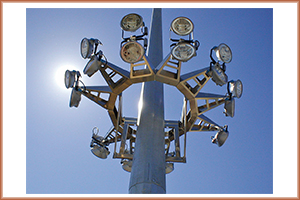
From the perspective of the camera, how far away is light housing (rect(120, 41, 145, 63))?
13.8 m

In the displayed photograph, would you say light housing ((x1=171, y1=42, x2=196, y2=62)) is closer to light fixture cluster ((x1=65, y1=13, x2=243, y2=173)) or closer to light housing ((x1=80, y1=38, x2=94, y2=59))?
light fixture cluster ((x1=65, y1=13, x2=243, y2=173))

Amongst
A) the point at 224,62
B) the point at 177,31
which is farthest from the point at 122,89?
the point at 224,62

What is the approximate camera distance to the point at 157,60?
19156 mm

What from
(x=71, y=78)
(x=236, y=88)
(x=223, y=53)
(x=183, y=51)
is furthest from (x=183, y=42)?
(x=71, y=78)

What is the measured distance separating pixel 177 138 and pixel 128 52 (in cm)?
557

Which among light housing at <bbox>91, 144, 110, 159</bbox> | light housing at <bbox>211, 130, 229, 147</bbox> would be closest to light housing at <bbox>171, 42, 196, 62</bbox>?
light housing at <bbox>211, 130, 229, 147</bbox>

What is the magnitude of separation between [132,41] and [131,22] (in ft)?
3.97

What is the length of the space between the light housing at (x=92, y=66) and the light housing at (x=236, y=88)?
6.18 meters

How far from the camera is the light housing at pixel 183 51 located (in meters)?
13.9

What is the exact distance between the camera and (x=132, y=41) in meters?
13.8

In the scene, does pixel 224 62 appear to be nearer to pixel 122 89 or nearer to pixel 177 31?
pixel 177 31

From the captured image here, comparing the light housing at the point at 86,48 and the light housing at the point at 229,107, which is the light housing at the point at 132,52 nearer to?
the light housing at the point at 86,48

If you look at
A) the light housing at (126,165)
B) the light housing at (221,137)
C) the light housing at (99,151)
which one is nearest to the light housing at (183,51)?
the light housing at (221,137)

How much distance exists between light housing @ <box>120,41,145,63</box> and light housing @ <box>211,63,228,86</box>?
3.47 meters
